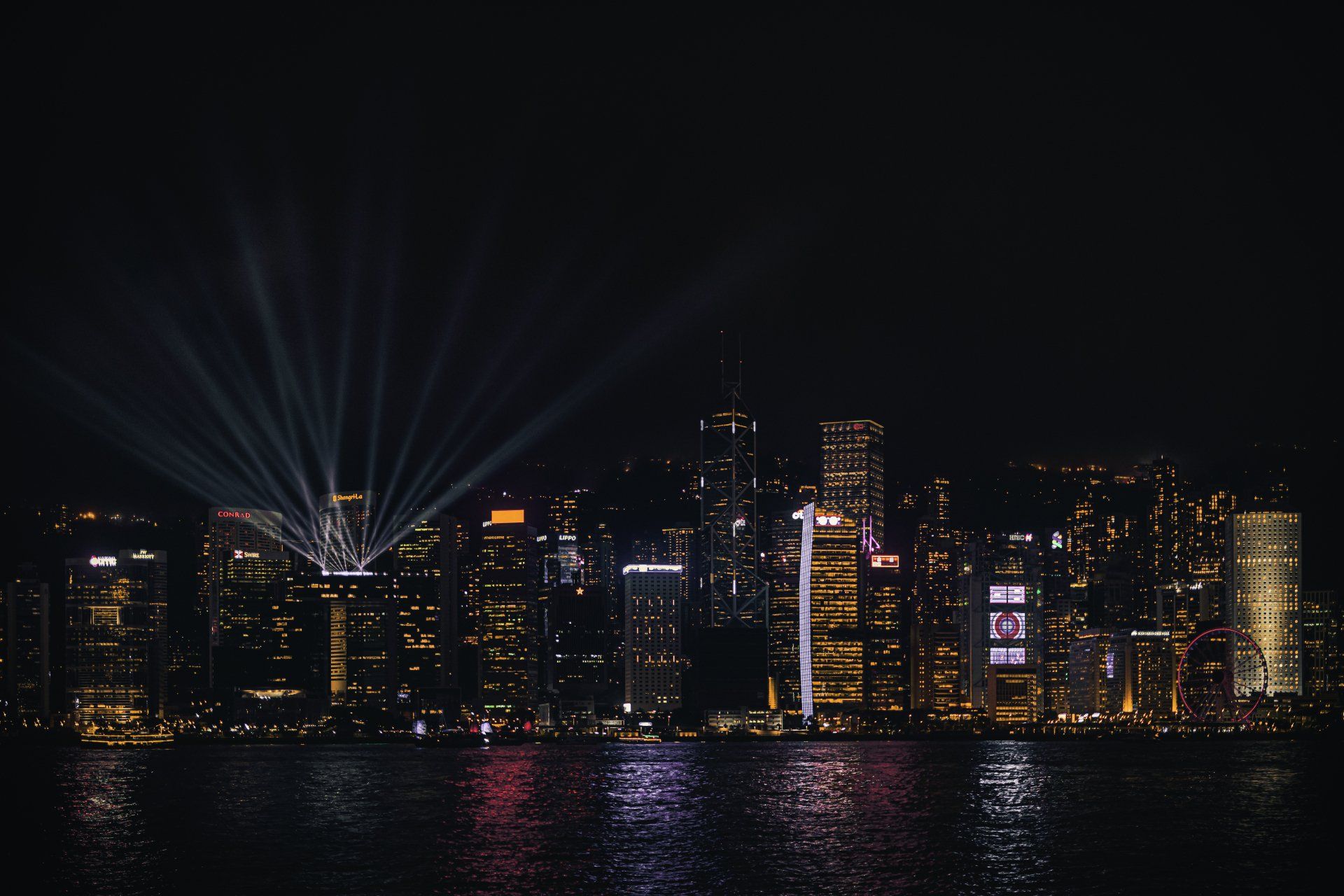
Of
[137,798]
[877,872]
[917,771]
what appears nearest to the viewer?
[877,872]

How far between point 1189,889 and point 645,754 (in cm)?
11430

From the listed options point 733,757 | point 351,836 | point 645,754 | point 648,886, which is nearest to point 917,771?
point 733,757

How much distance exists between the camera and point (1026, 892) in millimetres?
66750

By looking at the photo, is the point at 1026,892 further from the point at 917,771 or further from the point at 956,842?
the point at 917,771

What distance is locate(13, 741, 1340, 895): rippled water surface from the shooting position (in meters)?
70.1

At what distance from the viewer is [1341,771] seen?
144 m

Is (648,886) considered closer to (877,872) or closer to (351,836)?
(877,872)

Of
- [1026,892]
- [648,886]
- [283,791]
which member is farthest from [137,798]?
[1026,892]

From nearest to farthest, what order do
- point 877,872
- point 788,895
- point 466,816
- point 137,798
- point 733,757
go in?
point 788,895 < point 877,872 < point 466,816 < point 137,798 < point 733,757

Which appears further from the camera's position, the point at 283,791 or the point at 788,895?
the point at 283,791

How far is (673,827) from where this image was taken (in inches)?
3573

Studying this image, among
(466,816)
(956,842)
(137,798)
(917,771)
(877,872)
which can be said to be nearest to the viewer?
(877,872)

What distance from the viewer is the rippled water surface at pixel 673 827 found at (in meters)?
70.1

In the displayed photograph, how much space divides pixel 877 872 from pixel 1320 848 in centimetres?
2638
